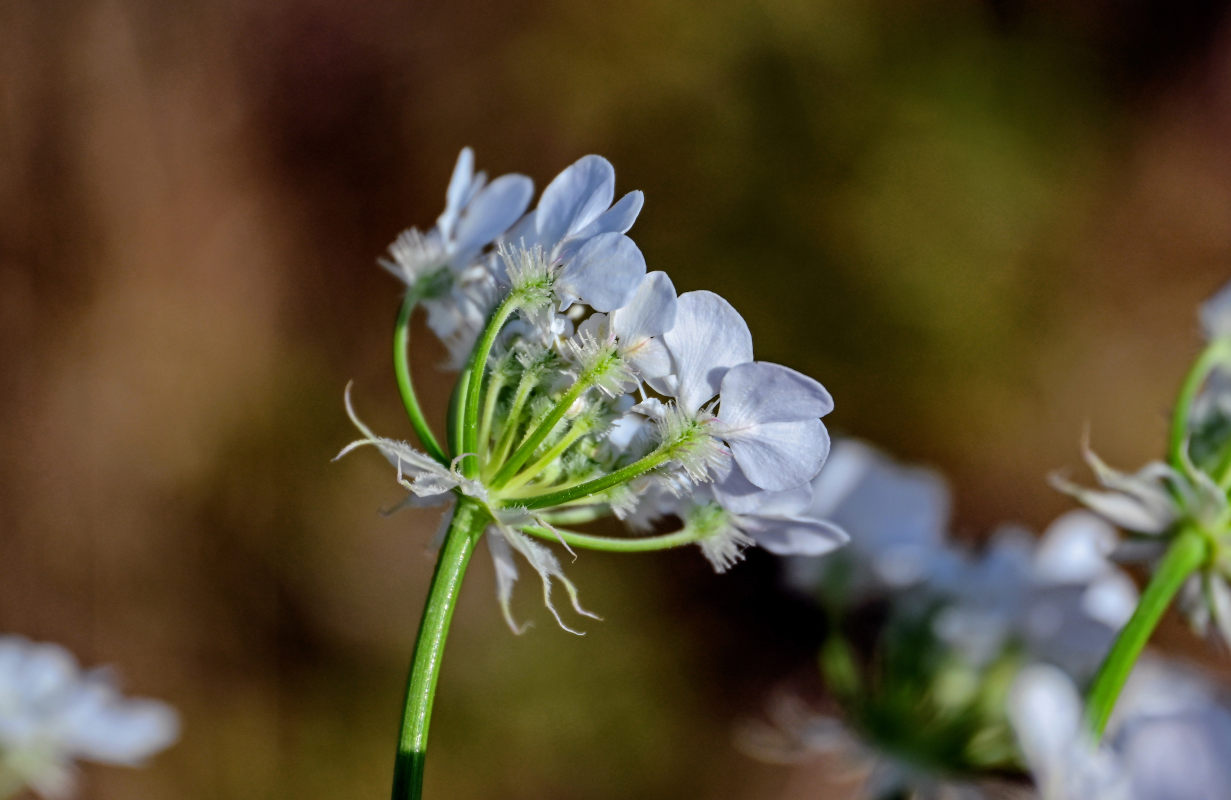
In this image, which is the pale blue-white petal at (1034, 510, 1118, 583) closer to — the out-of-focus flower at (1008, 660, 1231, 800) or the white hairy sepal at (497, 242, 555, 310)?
the out-of-focus flower at (1008, 660, 1231, 800)

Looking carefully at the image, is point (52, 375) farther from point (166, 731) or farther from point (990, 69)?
point (990, 69)

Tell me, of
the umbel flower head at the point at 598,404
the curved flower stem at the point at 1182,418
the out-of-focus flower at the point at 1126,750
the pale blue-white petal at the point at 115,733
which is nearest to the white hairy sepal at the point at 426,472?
the umbel flower head at the point at 598,404

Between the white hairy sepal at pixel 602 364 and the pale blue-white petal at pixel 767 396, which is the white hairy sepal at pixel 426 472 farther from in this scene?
the pale blue-white petal at pixel 767 396

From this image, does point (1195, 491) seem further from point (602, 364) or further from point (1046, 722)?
point (602, 364)

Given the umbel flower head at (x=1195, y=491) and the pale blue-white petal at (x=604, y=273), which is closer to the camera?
the pale blue-white petal at (x=604, y=273)

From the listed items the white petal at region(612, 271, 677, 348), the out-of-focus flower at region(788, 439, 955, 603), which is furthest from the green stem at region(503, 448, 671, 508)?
the out-of-focus flower at region(788, 439, 955, 603)

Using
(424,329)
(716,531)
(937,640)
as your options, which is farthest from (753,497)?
(424,329)

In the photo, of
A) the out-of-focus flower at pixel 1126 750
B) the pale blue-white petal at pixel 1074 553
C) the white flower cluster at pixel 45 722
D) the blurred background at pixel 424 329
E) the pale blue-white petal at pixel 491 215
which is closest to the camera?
the out-of-focus flower at pixel 1126 750
